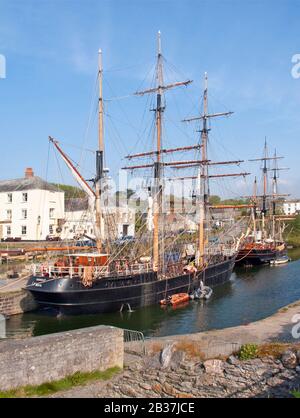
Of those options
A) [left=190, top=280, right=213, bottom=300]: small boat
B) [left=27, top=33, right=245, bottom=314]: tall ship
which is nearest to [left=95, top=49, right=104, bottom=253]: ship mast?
[left=27, top=33, right=245, bottom=314]: tall ship

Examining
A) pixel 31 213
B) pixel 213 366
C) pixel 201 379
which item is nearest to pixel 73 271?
pixel 213 366

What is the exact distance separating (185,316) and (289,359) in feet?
49.7

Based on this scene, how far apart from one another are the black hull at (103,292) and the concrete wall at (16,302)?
4.06ft

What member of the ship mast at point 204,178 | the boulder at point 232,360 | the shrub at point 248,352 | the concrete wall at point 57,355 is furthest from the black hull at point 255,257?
the concrete wall at point 57,355

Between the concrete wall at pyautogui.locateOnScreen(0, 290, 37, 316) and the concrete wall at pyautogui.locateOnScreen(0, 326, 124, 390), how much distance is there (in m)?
14.8

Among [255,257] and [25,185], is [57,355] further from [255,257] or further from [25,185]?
[255,257]

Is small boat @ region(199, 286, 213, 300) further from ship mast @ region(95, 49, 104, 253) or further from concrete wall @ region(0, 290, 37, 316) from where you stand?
concrete wall @ region(0, 290, 37, 316)

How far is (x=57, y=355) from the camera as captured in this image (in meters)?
14.2

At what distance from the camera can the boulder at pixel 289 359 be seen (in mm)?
15248

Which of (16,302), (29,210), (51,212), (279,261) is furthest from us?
(279,261)

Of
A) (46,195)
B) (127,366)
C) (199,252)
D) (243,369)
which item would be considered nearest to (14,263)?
(46,195)

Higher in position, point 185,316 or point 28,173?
point 28,173

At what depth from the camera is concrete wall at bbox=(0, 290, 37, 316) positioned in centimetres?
2832

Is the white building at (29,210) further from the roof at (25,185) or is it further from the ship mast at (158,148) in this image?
the ship mast at (158,148)
